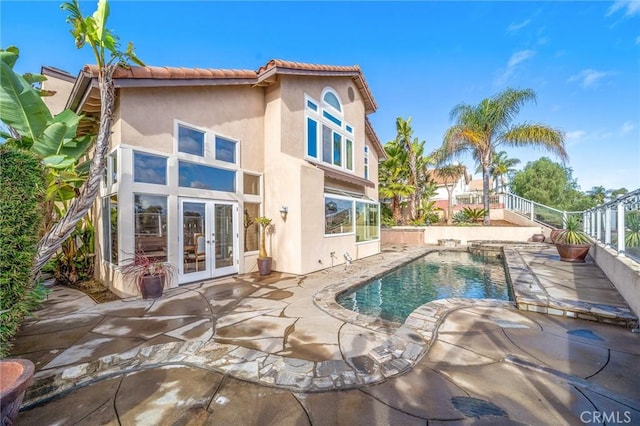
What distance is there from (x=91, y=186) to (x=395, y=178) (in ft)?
68.9

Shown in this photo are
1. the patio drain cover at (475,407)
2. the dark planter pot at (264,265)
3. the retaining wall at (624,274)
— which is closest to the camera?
the patio drain cover at (475,407)

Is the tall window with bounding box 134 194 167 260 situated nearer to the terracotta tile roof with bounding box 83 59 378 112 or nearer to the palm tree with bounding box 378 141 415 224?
the terracotta tile roof with bounding box 83 59 378 112

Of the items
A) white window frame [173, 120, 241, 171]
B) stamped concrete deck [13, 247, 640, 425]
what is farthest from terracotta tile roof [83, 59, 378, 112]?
stamped concrete deck [13, 247, 640, 425]

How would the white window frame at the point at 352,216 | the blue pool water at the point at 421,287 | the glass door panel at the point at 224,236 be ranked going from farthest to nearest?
the white window frame at the point at 352,216 < the glass door panel at the point at 224,236 < the blue pool water at the point at 421,287

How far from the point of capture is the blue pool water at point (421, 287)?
269 inches

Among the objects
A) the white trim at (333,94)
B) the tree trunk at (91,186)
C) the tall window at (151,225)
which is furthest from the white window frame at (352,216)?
the tree trunk at (91,186)

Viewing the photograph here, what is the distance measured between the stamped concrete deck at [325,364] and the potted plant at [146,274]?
51cm

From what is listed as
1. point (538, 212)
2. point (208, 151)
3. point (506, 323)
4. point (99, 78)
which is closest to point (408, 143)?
point (538, 212)

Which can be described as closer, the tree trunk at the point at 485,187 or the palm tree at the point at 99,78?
the palm tree at the point at 99,78

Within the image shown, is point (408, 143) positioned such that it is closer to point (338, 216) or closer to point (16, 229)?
point (338, 216)

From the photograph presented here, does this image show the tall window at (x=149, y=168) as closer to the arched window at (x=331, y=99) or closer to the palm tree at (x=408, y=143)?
the arched window at (x=331, y=99)

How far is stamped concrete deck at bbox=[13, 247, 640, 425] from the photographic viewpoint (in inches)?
106

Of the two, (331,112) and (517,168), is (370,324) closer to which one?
(331,112)

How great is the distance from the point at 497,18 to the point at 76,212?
16.1m
